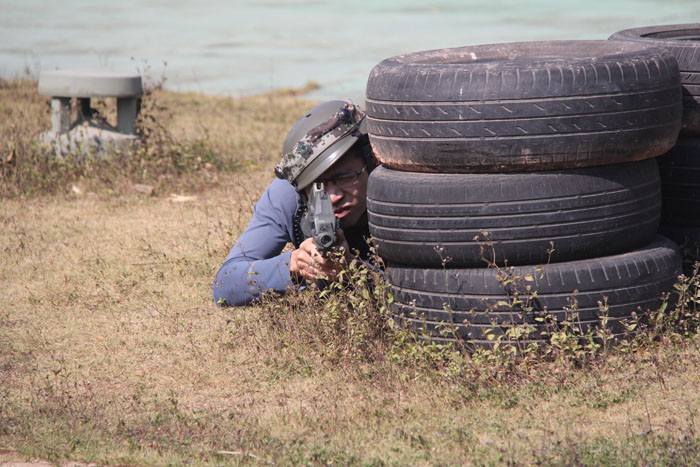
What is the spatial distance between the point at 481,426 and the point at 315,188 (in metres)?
1.49

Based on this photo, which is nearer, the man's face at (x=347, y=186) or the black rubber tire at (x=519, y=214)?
the black rubber tire at (x=519, y=214)

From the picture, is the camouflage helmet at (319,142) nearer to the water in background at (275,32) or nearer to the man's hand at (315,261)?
the man's hand at (315,261)

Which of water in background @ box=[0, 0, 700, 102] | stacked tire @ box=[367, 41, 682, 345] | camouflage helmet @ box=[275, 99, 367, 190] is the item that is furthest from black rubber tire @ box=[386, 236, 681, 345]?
water in background @ box=[0, 0, 700, 102]

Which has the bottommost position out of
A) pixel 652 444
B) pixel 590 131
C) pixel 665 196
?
pixel 652 444

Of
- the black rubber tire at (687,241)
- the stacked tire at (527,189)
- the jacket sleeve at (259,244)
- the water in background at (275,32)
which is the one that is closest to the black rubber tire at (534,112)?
the stacked tire at (527,189)

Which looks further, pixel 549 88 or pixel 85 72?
pixel 85 72

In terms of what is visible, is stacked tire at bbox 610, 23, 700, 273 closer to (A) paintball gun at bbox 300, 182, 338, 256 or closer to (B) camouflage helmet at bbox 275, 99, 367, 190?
(B) camouflage helmet at bbox 275, 99, 367, 190

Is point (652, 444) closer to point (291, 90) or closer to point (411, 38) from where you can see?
point (291, 90)

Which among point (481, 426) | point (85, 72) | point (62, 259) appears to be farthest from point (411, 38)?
point (481, 426)

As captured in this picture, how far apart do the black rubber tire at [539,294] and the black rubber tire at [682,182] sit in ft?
1.93

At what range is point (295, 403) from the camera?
3.87 meters

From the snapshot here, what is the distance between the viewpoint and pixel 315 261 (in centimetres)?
445

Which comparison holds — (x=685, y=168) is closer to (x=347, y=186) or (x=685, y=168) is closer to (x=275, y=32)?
(x=347, y=186)

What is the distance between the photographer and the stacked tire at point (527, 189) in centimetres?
374
